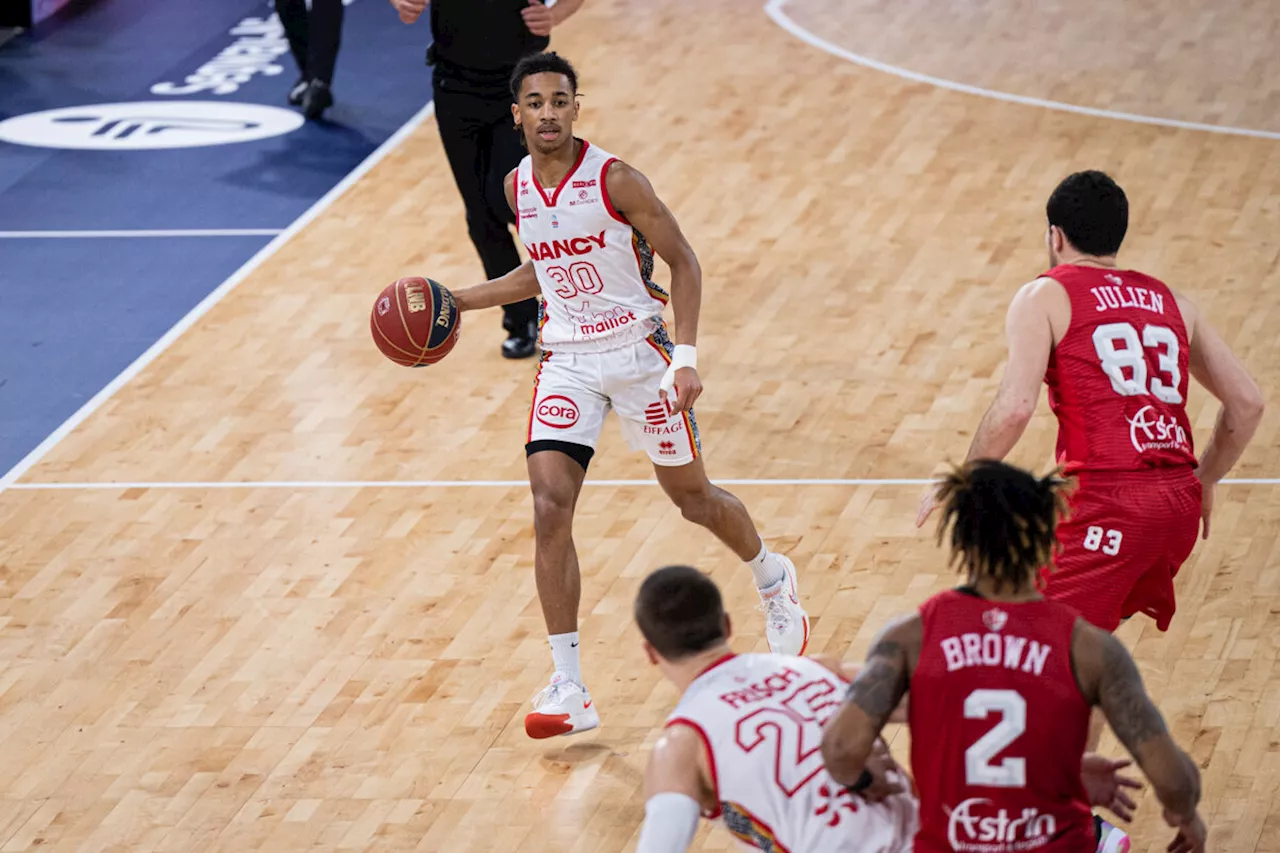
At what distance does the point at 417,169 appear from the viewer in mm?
12484

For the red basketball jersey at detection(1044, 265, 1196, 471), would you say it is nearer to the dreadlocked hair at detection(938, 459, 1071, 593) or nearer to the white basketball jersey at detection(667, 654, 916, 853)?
the dreadlocked hair at detection(938, 459, 1071, 593)

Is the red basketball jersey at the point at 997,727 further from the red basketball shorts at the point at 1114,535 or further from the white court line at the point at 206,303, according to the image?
the white court line at the point at 206,303

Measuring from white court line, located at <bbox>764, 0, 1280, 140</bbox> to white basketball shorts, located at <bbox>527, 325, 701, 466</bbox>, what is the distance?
729cm

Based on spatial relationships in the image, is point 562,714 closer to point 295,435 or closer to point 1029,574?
point 1029,574

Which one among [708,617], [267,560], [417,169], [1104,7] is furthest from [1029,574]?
[1104,7]

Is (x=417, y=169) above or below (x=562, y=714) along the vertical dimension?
below

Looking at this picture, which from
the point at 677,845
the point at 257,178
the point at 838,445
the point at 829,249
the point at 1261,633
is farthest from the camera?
the point at 257,178

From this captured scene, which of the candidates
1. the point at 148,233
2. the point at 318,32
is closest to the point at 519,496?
the point at 148,233

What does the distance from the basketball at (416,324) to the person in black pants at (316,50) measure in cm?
695

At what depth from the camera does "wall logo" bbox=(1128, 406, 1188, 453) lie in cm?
510

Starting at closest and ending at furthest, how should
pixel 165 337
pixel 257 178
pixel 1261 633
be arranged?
pixel 1261 633
pixel 165 337
pixel 257 178

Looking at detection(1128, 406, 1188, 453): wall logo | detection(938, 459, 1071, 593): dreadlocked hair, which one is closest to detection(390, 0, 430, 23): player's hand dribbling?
detection(1128, 406, 1188, 453): wall logo

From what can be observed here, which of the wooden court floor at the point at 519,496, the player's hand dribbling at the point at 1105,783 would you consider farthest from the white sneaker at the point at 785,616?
the player's hand dribbling at the point at 1105,783

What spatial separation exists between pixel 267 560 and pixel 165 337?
2.75 m
